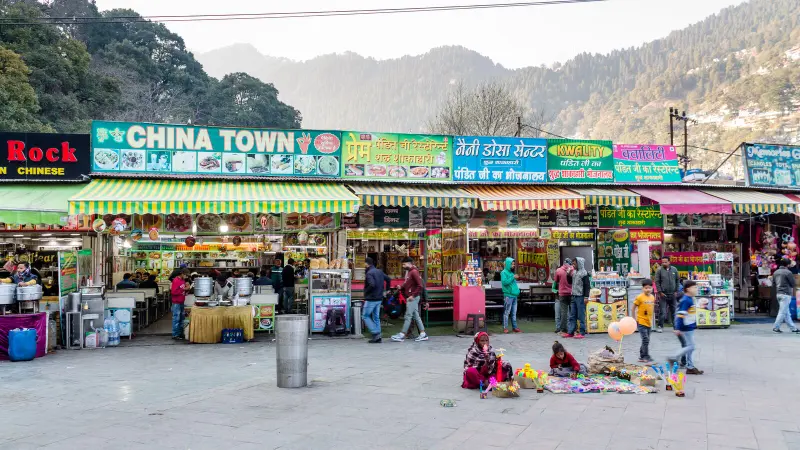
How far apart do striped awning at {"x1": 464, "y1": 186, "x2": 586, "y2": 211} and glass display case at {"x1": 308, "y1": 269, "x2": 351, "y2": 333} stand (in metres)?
3.67

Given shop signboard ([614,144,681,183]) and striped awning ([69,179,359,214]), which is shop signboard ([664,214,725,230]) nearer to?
shop signboard ([614,144,681,183])

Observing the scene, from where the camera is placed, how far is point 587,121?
142 m

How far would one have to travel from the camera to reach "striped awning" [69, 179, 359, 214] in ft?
39.1

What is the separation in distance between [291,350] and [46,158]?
8521mm

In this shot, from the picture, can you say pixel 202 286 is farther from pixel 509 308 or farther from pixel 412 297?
pixel 509 308

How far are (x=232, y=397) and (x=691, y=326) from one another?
21.5ft

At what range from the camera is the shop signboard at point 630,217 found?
16562mm

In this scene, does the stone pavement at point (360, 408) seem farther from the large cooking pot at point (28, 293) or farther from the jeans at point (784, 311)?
the jeans at point (784, 311)

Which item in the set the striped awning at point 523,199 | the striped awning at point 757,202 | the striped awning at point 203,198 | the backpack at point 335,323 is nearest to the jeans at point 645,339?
the striped awning at point 523,199

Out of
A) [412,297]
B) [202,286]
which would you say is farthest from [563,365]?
[202,286]

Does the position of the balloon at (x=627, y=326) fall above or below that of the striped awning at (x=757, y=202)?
below

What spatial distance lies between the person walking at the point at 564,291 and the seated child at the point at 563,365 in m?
4.48

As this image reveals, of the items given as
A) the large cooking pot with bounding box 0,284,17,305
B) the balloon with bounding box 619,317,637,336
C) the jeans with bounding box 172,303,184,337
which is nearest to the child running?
the balloon with bounding box 619,317,637,336

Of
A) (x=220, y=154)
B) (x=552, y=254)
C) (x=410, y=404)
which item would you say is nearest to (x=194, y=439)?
(x=410, y=404)
